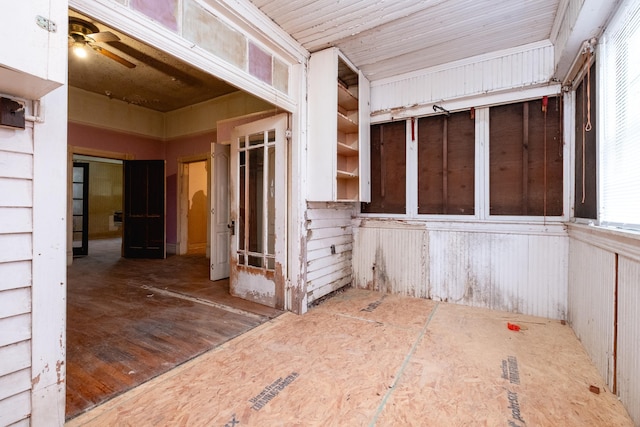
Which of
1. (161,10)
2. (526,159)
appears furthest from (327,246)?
(161,10)

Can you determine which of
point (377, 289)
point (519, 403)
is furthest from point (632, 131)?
point (377, 289)

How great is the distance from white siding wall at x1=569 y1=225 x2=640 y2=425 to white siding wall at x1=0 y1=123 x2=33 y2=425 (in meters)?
3.05

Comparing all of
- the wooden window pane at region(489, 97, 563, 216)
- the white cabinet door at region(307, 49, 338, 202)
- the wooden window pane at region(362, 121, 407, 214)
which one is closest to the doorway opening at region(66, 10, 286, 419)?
the white cabinet door at region(307, 49, 338, 202)

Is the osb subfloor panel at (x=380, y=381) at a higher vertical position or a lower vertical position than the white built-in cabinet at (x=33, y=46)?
lower

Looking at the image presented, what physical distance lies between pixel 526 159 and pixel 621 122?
1216mm

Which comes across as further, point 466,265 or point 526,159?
point 466,265

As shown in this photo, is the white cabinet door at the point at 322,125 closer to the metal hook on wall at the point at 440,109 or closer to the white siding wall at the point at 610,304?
the metal hook on wall at the point at 440,109

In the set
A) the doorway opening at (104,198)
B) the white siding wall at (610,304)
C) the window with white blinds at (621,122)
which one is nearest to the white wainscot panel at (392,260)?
the white siding wall at (610,304)

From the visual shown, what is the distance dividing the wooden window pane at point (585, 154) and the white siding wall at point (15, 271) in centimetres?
376

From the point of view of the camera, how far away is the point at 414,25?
281 centimetres

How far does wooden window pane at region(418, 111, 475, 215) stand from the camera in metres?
3.52

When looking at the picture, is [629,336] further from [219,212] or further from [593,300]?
[219,212]

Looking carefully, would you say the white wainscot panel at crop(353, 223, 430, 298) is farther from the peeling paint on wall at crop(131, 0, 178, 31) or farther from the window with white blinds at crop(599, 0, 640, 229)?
the peeling paint on wall at crop(131, 0, 178, 31)

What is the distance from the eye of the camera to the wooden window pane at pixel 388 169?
393 centimetres
